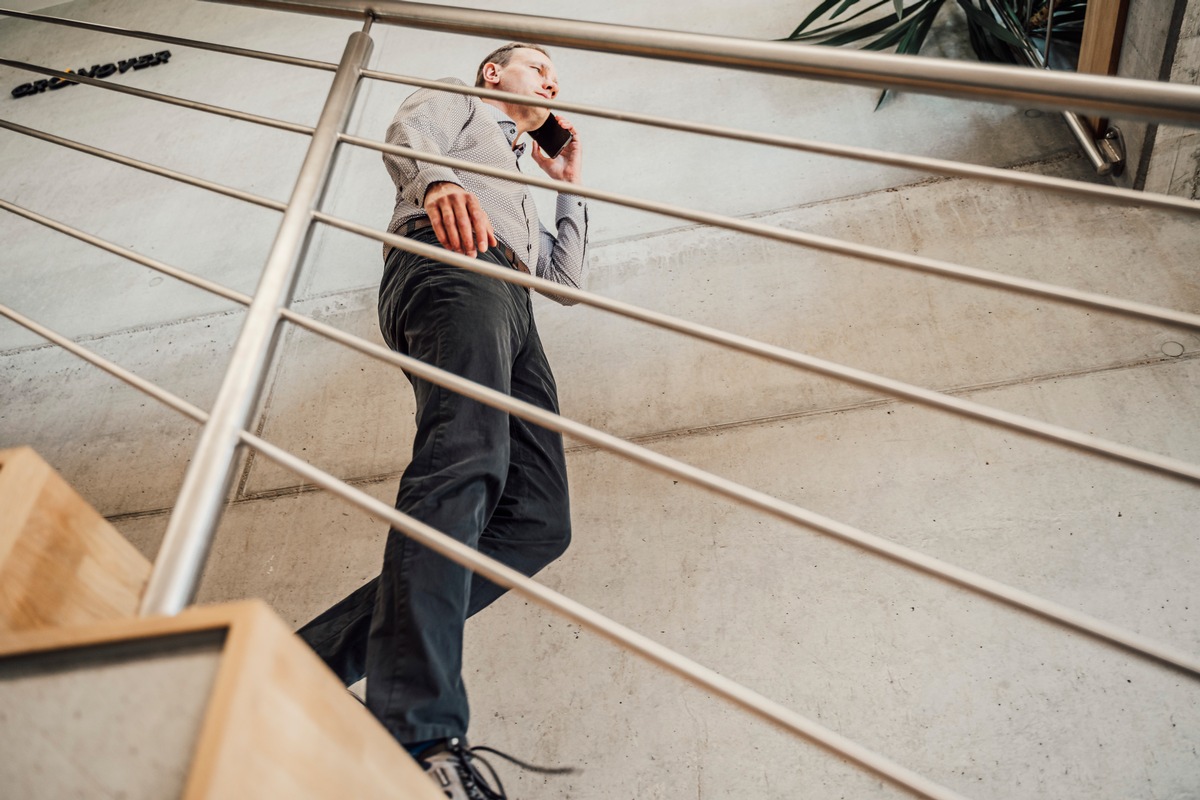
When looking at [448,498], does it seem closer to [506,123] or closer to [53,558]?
[53,558]

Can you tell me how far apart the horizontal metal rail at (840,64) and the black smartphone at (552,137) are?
2.91 feet

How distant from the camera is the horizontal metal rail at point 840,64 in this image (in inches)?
26.3

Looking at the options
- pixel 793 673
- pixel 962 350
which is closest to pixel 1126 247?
pixel 962 350

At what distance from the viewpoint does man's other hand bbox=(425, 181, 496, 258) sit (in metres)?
1.38

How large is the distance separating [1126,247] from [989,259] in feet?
0.94

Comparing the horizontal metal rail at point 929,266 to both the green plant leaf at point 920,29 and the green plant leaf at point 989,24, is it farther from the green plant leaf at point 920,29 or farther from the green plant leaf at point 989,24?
the green plant leaf at point 920,29

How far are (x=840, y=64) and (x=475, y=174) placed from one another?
89cm

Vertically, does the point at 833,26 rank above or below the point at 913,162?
above

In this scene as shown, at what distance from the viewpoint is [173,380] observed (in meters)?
2.27

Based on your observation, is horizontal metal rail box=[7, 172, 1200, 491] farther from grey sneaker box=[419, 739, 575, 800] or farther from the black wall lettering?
the black wall lettering

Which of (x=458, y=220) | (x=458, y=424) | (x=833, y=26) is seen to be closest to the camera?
(x=458, y=424)

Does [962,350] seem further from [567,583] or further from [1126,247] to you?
[567,583]

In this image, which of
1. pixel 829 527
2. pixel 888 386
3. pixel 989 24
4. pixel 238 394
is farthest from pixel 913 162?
pixel 989 24

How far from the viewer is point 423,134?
5.20 ft
